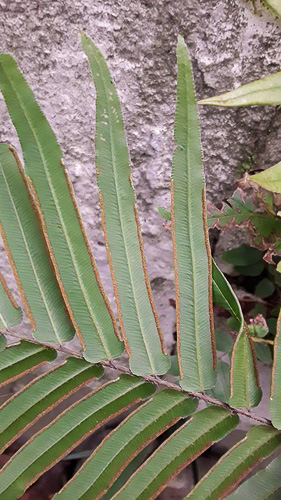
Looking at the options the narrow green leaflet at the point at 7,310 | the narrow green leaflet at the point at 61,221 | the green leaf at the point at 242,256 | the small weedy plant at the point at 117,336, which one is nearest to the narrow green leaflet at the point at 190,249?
the small weedy plant at the point at 117,336

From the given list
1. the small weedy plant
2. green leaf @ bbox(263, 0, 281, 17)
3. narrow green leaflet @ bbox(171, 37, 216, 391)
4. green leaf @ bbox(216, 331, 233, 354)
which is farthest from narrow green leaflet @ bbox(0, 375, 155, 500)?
green leaf @ bbox(263, 0, 281, 17)

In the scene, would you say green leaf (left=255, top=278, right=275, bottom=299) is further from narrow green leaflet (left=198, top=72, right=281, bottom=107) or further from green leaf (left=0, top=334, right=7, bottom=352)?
green leaf (left=0, top=334, right=7, bottom=352)

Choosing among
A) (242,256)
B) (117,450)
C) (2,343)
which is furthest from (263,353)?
(2,343)

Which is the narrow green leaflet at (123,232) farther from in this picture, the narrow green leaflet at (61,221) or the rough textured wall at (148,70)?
the rough textured wall at (148,70)

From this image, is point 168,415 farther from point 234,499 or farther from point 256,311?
point 256,311

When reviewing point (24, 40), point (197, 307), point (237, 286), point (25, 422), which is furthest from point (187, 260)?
point (237, 286)
